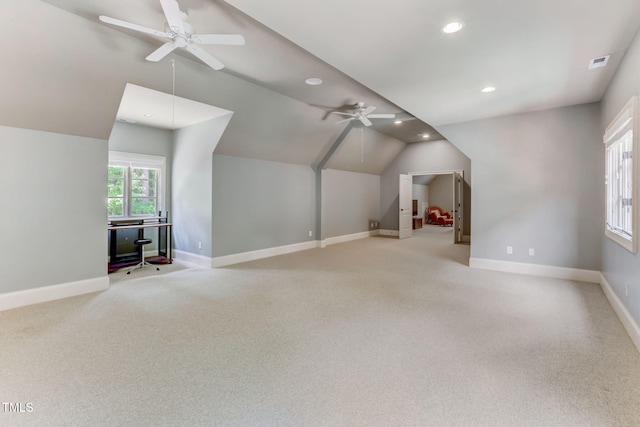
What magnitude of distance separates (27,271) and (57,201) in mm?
903

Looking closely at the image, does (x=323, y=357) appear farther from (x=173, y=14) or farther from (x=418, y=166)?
(x=418, y=166)

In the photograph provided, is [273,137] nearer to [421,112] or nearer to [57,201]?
[421,112]

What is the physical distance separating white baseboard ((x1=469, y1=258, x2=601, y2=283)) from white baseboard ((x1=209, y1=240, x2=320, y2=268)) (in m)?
3.68

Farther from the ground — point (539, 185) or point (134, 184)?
point (134, 184)

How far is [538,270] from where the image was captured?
15.8 feet

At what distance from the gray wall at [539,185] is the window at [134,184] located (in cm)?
609

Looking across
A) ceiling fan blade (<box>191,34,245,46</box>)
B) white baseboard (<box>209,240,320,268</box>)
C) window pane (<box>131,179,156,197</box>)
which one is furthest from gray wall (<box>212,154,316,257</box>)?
ceiling fan blade (<box>191,34,245,46</box>)

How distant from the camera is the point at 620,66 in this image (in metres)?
3.11

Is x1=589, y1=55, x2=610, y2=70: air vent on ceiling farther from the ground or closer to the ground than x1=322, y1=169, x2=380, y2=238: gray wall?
farther from the ground

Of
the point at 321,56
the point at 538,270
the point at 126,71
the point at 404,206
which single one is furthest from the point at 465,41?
the point at 404,206

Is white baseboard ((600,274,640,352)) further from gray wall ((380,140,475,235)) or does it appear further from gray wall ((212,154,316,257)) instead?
gray wall ((212,154,316,257))

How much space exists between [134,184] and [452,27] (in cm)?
632

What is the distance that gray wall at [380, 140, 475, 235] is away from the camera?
8672 millimetres

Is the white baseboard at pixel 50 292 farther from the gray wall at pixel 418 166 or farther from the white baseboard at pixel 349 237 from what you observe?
the gray wall at pixel 418 166
